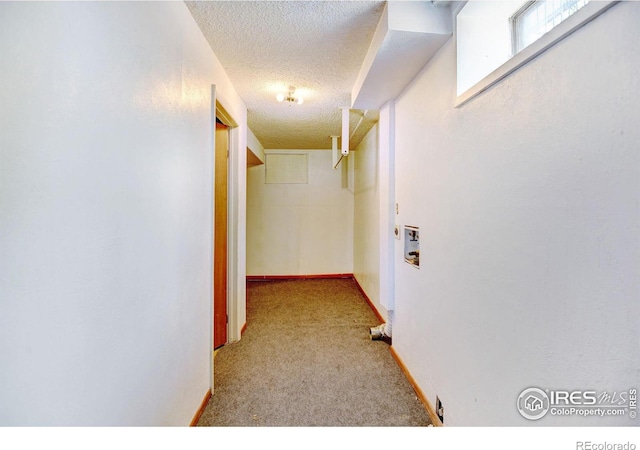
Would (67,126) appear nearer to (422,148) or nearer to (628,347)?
(628,347)

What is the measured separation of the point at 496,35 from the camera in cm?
126

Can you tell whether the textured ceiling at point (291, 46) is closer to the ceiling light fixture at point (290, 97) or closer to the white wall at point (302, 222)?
the ceiling light fixture at point (290, 97)

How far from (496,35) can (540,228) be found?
103cm

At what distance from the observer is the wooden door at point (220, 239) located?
2.52 metres

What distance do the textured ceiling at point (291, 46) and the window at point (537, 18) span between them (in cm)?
68

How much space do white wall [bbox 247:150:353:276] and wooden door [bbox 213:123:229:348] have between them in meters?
2.43

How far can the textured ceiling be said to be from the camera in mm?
1425

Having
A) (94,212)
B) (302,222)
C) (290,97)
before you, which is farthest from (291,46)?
(302,222)

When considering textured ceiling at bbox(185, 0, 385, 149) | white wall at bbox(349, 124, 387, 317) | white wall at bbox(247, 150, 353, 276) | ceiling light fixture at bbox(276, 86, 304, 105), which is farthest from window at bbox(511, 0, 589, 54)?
white wall at bbox(247, 150, 353, 276)

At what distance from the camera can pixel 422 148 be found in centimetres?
180

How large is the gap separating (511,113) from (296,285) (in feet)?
13.4

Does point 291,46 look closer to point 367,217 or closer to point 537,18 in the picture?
point 537,18

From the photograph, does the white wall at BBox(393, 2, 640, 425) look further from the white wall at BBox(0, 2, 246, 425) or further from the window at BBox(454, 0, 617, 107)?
the white wall at BBox(0, 2, 246, 425)
